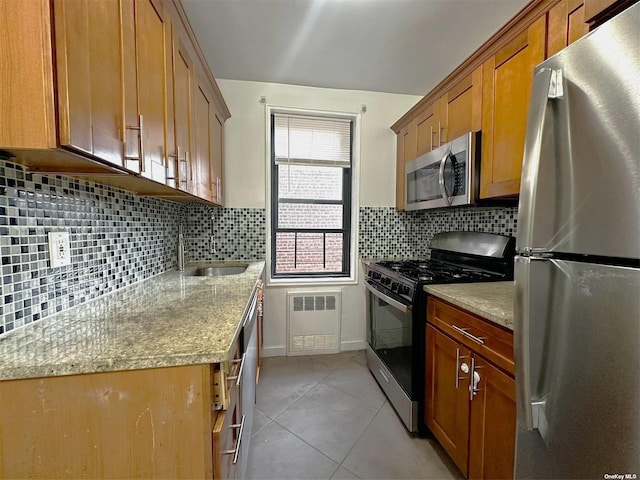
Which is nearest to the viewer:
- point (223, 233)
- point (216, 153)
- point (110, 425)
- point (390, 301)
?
point (110, 425)

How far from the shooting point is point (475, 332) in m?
1.24

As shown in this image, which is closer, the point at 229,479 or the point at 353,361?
the point at 229,479

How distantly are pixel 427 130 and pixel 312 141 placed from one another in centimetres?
108

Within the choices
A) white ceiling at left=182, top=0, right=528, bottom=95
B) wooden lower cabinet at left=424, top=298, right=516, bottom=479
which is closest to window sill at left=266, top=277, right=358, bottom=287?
wooden lower cabinet at left=424, top=298, right=516, bottom=479

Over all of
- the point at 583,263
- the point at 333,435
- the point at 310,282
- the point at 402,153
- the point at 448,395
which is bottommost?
the point at 333,435

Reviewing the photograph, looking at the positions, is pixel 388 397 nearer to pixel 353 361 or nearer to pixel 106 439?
pixel 353 361

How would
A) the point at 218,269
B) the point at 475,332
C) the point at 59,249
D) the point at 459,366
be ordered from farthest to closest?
the point at 218,269 → the point at 459,366 → the point at 475,332 → the point at 59,249

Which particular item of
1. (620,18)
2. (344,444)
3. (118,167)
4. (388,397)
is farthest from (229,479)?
(620,18)

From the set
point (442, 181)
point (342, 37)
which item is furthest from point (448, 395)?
point (342, 37)

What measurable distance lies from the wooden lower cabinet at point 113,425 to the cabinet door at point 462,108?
74.6 inches

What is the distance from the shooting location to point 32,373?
641 millimetres

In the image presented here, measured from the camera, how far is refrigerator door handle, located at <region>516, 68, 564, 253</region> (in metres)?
0.75

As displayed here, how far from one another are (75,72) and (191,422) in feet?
2.97

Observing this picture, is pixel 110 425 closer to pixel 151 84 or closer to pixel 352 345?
pixel 151 84
